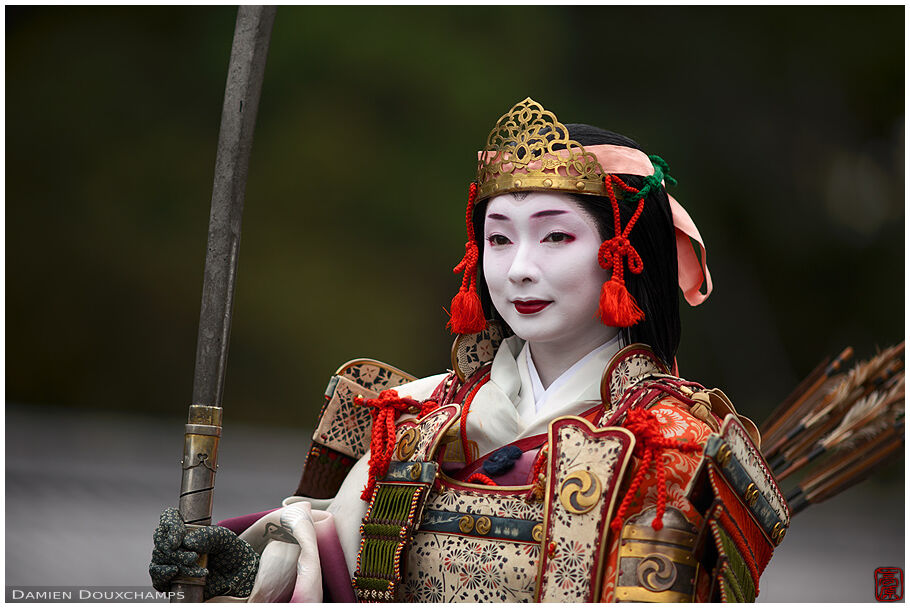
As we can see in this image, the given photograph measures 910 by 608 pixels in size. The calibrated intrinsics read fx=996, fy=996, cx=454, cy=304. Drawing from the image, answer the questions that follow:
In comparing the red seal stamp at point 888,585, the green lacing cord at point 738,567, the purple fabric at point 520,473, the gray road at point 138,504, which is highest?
the purple fabric at point 520,473

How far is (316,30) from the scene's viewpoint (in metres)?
6.05

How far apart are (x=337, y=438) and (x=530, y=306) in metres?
0.58

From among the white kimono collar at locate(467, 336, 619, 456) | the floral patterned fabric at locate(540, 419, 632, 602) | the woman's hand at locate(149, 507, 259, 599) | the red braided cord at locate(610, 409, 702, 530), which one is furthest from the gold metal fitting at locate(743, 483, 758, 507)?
the woman's hand at locate(149, 507, 259, 599)

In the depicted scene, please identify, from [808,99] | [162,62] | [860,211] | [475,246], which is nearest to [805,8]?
[808,99]

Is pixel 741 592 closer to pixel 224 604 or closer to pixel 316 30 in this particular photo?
pixel 224 604

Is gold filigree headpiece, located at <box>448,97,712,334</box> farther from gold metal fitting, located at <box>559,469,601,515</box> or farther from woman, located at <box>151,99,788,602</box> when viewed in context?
gold metal fitting, located at <box>559,469,601,515</box>

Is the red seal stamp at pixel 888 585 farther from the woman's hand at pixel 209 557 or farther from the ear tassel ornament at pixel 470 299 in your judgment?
the woman's hand at pixel 209 557

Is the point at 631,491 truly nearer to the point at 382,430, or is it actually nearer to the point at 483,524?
the point at 483,524

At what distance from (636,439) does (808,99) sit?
483 centimetres

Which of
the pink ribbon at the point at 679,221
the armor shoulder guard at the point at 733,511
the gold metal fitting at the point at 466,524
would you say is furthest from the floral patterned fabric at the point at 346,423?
the armor shoulder guard at the point at 733,511

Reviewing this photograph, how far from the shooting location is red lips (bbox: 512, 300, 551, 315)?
1798mm

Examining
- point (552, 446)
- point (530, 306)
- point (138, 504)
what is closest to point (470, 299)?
point (530, 306)

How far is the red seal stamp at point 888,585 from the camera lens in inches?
86.3

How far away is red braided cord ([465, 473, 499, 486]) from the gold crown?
517mm
